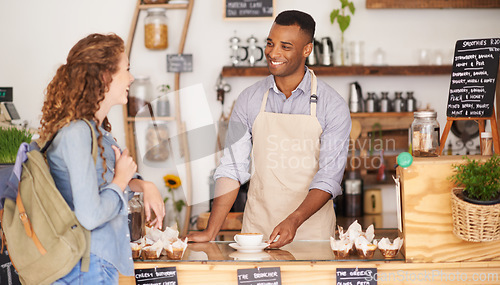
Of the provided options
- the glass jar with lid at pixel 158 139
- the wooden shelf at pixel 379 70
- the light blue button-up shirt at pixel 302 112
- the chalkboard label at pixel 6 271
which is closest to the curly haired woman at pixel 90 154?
the light blue button-up shirt at pixel 302 112

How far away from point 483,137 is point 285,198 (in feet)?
2.91

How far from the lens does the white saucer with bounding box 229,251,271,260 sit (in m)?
1.95

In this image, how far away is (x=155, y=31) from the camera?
4.61 meters

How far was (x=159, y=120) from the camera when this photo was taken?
15.4ft

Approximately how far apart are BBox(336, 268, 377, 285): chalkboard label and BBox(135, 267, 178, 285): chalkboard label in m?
0.52

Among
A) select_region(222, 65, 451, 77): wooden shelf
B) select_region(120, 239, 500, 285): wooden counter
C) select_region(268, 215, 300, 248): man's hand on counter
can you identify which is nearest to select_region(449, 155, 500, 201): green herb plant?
select_region(120, 239, 500, 285): wooden counter

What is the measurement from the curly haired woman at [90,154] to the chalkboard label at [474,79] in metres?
1.29

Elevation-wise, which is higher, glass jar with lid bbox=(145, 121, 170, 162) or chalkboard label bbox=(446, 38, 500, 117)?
chalkboard label bbox=(446, 38, 500, 117)

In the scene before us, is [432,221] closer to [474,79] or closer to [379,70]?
[474,79]

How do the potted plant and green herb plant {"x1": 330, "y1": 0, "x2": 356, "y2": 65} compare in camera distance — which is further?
green herb plant {"x1": 330, "y1": 0, "x2": 356, "y2": 65}

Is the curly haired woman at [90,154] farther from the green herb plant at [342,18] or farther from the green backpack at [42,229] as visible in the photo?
the green herb plant at [342,18]

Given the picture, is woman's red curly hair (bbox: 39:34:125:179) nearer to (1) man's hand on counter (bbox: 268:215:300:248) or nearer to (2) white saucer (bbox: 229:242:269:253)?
(2) white saucer (bbox: 229:242:269:253)

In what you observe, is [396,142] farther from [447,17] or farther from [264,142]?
[264,142]

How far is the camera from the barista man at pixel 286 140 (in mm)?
2539
